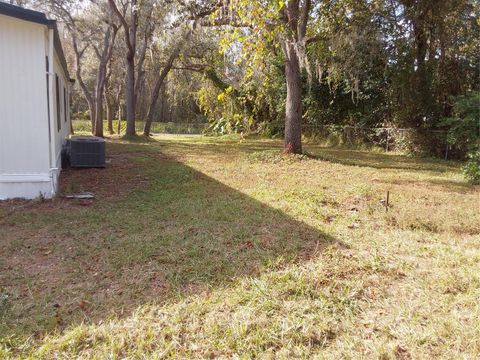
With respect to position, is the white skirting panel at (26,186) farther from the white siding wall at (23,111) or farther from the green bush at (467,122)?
the green bush at (467,122)

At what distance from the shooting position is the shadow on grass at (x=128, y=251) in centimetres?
309

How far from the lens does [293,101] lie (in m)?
11.3

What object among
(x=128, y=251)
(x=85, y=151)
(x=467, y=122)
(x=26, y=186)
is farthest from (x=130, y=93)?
(x=128, y=251)

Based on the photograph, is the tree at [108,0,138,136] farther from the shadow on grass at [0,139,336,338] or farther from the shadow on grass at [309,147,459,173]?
the shadow on grass at [0,139,336,338]

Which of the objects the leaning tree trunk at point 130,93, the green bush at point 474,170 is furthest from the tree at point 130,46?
the green bush at point 474,170

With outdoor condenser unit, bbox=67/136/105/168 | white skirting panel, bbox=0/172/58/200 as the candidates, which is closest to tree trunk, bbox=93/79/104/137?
outdoor condenser unit, bbox=67/136/105/168

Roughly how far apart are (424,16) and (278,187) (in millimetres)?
9021

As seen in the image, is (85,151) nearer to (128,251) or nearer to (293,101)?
(293,101)

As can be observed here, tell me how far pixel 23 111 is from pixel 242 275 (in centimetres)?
442

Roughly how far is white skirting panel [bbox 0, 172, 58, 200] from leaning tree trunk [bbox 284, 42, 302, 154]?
6.94 metres

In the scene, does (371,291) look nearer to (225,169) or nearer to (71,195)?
(71,195)

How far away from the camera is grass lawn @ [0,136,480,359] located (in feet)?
8.48

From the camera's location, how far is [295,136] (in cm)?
1141

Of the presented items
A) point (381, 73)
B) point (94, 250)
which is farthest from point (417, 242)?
point (381, 73)
